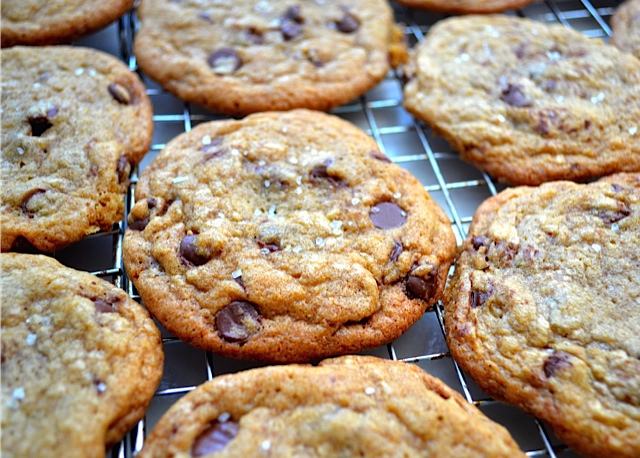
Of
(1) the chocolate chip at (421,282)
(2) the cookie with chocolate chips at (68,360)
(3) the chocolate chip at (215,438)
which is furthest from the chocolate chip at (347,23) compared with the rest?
(3) the chocolate chip at (215,438)

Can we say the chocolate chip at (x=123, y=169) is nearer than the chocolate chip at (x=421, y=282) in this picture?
No

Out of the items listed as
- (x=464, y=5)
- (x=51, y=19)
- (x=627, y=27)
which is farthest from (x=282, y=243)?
(x=627, y=27)

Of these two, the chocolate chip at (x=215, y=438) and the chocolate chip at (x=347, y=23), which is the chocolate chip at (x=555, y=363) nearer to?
the chocolate chip at (x=215, y=438)

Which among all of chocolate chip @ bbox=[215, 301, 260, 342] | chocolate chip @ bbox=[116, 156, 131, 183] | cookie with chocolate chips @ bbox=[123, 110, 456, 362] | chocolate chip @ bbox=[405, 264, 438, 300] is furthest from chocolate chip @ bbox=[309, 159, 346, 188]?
chocolate chip @ bbox=[116, 156, 131, 183]

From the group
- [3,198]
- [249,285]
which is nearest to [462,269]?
[249,285]

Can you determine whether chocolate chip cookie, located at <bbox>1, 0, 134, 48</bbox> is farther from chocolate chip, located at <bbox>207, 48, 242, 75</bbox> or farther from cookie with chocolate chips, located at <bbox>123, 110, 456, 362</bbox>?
cookie with chocolate chips, located at <bbox>123, 110, 456, 362</bbox>

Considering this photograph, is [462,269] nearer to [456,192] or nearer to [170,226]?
[456,192]

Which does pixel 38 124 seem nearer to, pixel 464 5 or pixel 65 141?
pixel 65 141
